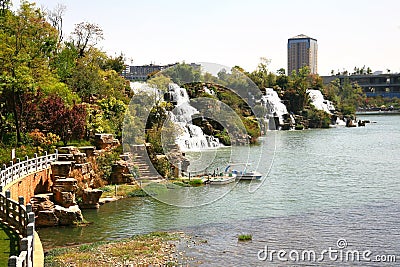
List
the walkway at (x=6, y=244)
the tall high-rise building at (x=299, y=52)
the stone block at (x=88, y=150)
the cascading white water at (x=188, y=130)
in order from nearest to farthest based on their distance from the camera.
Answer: the walkway at (x=6, y=244)
the stone block at (x=88, y=150)
the cascading white water at (x=188, y=130)
the tall high-rise building at (x=299, y=52)

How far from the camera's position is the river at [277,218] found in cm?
1593

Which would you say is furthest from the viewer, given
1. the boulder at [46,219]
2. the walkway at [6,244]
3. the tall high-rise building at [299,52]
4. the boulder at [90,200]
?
the tall high-rise building at [299,52]

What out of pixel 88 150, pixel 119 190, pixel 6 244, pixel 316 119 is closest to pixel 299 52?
pixel 316 119

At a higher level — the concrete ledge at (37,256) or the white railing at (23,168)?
the white railing at (23,168)

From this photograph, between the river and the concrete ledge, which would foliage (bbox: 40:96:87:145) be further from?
the concrete ledge

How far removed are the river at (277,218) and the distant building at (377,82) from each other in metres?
98.8

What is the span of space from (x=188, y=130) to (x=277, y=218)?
2118 cm

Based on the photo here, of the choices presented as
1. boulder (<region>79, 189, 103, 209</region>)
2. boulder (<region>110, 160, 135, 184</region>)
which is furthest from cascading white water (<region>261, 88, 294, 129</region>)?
boulder (<region>79, 189, 103, 209</region>)

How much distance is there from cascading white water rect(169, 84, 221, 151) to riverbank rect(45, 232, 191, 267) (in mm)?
18799

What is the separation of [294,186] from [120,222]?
401 inches

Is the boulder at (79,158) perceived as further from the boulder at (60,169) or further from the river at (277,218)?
the river at (277,218)

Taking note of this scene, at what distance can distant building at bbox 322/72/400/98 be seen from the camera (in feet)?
→ 414

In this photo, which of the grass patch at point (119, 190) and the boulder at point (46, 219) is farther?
the grass patch at point (119, 190)

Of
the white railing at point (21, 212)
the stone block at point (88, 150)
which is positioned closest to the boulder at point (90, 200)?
the white railing at point (21, 212)
